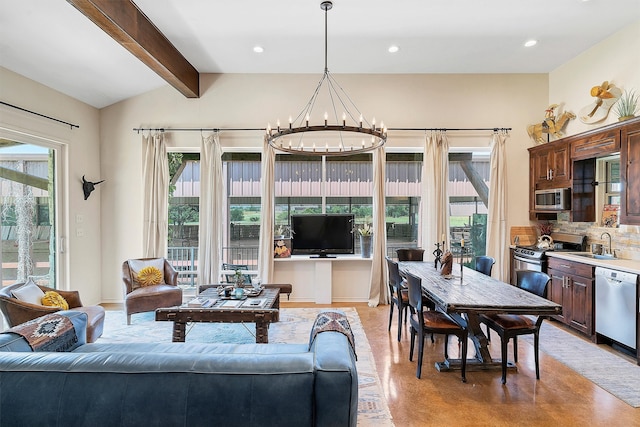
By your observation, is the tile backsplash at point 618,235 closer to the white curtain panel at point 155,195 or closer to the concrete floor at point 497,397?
the concrete floor at point 497,397

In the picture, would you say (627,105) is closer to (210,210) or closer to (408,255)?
(408,255)

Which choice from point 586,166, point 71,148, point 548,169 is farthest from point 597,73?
point 71,148

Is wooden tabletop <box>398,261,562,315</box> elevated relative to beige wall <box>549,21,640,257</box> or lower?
lower

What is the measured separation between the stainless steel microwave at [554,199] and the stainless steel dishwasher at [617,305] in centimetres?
118

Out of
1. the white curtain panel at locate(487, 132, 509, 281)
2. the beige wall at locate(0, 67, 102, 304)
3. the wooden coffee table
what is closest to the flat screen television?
the white curtain panel at locate(487, 132, 509, 281)

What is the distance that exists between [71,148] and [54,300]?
251 centimetres

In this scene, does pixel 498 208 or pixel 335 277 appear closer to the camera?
pixel 498 208

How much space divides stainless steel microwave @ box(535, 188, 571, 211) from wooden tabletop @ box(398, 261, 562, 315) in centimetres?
196

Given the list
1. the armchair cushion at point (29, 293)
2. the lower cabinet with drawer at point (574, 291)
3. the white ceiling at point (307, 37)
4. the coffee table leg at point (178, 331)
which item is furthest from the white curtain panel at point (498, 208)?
the armchair cushion at point (29, 293)

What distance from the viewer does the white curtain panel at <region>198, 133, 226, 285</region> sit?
17.4 feet

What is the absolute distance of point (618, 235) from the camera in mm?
4219

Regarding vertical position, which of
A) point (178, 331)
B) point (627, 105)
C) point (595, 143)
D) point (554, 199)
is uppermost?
point (627, 105)

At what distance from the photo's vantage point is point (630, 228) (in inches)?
159

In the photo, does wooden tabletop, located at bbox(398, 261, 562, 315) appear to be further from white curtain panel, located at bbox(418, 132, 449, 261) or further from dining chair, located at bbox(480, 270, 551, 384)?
white curtain panel, located at bbox(418, 132, 449, 261)
